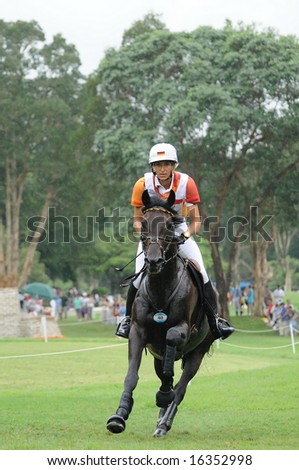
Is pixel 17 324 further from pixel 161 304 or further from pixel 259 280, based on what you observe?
pixel 161 304

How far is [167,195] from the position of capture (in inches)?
525

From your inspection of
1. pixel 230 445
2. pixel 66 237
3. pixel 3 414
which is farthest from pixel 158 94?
pixel 230 445

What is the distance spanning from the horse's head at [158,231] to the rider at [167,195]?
0.28 m

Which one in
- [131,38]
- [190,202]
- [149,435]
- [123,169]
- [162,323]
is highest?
[131,38]

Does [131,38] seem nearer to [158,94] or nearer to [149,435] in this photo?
[158,94]

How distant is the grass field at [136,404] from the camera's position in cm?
Result: 1269

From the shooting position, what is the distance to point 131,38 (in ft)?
210

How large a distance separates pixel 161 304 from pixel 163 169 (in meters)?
1.75

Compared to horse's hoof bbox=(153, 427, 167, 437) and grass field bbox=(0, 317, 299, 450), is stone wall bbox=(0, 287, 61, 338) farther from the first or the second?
horse's hoof bbox=(153, 427, 167, 437)

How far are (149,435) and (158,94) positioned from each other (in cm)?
4241

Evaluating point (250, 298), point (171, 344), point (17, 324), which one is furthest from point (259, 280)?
point (171, 344)
